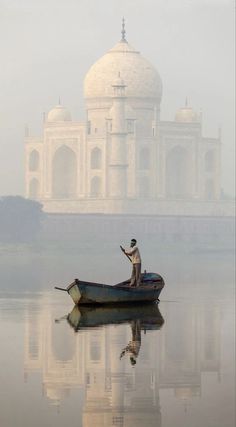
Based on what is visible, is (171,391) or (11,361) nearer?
(171,391)

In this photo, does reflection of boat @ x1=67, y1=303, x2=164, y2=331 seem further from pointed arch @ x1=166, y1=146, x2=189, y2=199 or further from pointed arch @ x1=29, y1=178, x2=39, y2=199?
pointed arch @ x1=29, y1=178, x2=39, y2=199

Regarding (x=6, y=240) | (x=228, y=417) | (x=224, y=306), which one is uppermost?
(x=6, y=240)

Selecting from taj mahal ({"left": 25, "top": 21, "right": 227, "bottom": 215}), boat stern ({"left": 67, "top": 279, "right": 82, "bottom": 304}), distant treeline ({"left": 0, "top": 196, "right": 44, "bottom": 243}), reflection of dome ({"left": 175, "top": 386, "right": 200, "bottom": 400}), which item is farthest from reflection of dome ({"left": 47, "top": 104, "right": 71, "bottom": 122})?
reflection of dome ({"left": 175, "top": 386, "right": 200, "bottom": 400})

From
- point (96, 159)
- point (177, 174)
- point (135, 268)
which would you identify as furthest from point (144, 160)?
point (135, 268)

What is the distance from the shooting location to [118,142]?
49625 mm

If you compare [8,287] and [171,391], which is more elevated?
[8,287]

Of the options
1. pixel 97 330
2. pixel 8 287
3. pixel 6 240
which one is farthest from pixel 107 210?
pixel 97 330

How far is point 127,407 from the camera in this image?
905cm

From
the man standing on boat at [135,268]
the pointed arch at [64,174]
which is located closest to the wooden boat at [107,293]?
the man standing on boat at [135,268]

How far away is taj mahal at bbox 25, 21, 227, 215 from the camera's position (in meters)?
51.5

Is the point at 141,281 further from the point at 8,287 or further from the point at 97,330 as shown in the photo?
the point at 8,287

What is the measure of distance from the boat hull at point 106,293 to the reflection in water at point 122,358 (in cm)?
14

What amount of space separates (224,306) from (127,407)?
29.5ft

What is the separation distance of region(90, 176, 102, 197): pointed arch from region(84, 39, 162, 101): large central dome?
138 inches
